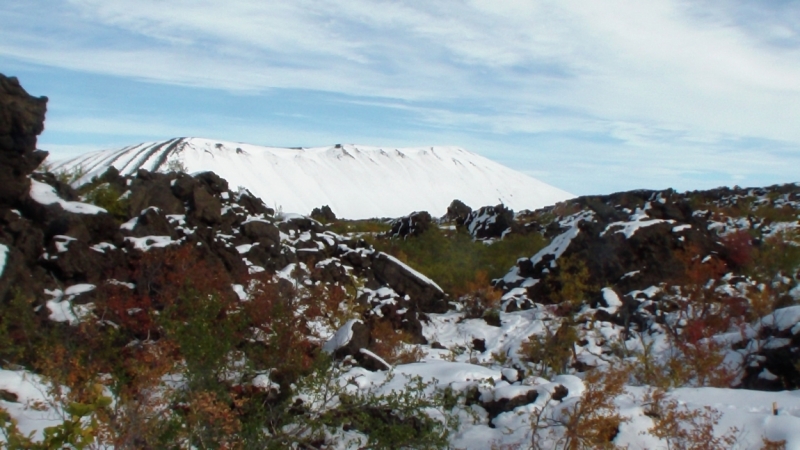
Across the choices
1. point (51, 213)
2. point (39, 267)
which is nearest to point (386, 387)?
point (39, 267)

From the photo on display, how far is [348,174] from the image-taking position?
54000mm

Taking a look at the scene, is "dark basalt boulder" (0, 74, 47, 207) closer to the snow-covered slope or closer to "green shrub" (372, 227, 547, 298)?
"green shrub" (372, 227, 547, 298)

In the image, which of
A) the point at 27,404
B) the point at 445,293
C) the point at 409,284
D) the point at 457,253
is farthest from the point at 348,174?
the point at 27,404

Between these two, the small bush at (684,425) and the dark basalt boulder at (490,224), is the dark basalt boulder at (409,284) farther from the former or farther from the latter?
the dark basalt boulder at (490,224)

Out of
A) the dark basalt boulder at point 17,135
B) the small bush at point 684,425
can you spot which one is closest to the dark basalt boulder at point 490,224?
the dark basalt boulder at point 17,135

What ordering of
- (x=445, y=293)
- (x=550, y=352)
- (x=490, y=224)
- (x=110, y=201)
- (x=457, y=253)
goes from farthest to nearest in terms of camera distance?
1. (x=490, y=224)
2. (x=457, y=253)
3. (x=445, y=293)
4. (x=110, y=201)
5. (x=550, y=352)

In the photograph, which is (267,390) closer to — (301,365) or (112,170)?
(301,365)

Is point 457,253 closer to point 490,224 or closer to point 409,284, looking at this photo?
point 490,224

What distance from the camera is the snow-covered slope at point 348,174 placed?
4441 centimetres

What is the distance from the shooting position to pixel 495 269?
77.4ft

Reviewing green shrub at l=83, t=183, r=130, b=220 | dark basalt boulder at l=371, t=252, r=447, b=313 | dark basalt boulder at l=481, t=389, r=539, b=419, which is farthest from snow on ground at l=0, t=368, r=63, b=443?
dark basalt boulder at l=371, t=252, r=447, b=313

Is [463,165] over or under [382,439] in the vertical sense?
over

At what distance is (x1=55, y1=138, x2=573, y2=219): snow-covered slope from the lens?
4441 centimetres

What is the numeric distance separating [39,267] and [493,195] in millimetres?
52133
